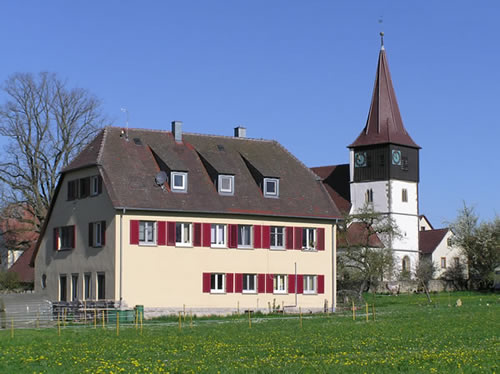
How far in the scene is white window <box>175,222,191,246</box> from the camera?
50.2 metres

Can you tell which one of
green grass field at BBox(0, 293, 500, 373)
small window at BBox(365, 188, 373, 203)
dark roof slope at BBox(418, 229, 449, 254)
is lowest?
green grass field at BBox(0, 293, 500, 373)

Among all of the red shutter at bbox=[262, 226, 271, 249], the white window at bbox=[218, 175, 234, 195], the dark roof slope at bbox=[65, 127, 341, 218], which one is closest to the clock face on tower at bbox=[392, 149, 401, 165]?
the dark roof slope at bbox=[65, 127, 341, 218]

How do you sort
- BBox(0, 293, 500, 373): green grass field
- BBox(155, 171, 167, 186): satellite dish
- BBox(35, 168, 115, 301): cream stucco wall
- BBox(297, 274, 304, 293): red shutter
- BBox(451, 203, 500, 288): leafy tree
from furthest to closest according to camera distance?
BBox(451, 203, 500, 288): leafy tree < BBox(297, 274, 304, 293): red shutter < BBox(155, 171, 167, 186): satellite dish < BBox(35, 168, 115, 301): cream stucco wall < BBox(0, 293, 500, 373): green grass field

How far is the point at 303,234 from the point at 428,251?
5081 centimetres

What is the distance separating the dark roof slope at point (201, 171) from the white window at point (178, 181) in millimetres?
300

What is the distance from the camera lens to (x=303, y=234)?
54906 mm

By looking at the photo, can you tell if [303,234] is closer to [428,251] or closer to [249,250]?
[249,250]

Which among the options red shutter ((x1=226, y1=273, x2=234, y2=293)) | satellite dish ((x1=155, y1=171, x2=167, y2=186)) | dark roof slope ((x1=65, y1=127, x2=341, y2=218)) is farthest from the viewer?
red shutter ((x1=226, y1=273, x2=234, y2=293))

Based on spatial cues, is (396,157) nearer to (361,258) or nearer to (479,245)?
(479,245)

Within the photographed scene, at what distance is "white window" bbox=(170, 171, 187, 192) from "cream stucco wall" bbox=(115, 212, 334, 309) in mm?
1772

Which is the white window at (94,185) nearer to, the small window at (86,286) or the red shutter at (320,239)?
the small window at (86,286)

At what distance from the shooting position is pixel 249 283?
52344 millimetres

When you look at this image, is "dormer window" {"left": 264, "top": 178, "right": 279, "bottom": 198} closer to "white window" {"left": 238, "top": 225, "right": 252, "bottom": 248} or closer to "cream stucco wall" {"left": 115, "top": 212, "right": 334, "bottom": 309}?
"cream stucco wall" {"left": 115, "top": 212, "right": 334, "bottom": 309}

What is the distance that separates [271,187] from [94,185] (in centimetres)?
1028
